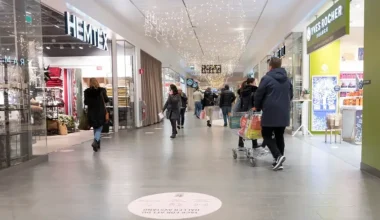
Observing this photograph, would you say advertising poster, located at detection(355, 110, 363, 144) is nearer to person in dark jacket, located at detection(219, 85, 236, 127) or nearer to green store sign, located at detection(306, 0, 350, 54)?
green store sign, located at detection(306, 0, 350, 54)

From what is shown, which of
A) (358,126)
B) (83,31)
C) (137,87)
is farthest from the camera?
(137,87)

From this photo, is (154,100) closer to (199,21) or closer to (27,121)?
(199,21)

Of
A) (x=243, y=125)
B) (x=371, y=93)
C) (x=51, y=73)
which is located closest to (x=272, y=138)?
(x=243, y=125)

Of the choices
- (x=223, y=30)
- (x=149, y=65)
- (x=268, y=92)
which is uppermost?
(x=223, y=30)

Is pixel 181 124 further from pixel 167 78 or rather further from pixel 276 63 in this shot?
pixel 167 78

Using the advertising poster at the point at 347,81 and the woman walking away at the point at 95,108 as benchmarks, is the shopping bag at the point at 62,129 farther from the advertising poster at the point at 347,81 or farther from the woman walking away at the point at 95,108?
the advertising poster at the point at 347,81

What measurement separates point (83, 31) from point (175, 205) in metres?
5.71

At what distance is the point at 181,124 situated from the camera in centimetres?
1244

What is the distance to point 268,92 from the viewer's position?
15.0 feet

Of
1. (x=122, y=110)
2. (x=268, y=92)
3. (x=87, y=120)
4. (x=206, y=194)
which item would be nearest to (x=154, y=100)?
(x=122, y=110)

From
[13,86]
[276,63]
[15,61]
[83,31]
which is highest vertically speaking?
[83,31]

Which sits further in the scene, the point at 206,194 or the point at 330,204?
the point at 206,194

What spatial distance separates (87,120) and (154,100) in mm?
8104

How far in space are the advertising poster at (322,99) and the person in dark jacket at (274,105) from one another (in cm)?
467
